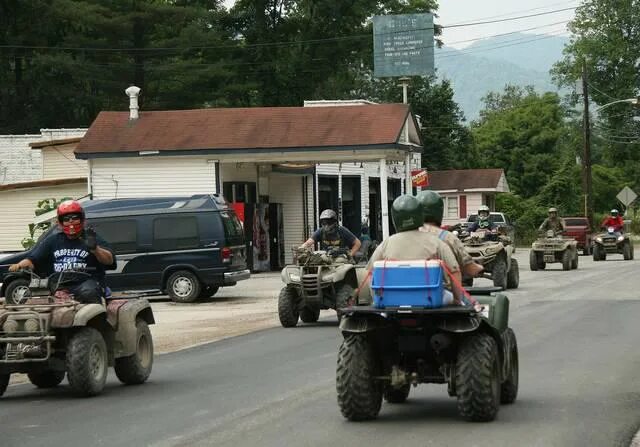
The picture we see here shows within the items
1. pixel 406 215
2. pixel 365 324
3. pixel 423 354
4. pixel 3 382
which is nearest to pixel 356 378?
pixel 365 324

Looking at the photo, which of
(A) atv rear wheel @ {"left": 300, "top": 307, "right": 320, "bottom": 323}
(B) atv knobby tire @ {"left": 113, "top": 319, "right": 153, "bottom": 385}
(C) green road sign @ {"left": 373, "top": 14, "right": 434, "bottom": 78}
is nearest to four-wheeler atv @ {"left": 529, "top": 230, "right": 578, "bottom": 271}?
(A) atv rear wheel @ {"left": 300, "top": 307, "right": 320, "bottom": 323}

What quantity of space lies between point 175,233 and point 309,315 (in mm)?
8231

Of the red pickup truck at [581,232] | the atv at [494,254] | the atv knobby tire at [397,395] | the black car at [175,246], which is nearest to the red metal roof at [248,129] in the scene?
the atv at [494,254]

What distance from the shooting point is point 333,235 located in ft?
68.4

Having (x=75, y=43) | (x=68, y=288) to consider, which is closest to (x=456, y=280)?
(x=68, y=288)

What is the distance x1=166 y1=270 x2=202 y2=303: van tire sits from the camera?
1150 inches

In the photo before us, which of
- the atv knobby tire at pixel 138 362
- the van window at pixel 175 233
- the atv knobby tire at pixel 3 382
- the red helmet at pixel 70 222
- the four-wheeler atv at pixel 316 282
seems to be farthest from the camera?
the van window at pixel 175 233

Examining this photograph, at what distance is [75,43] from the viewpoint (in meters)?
65.7

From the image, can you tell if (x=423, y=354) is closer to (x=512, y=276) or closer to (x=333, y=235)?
(x=333, y=235)

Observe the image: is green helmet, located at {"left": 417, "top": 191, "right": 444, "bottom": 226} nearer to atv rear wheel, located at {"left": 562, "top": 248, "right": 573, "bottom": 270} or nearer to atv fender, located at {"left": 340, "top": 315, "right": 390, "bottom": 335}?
atv fender, located at {"left": 340, "top": 315, "right": 390, "bottom": 335}

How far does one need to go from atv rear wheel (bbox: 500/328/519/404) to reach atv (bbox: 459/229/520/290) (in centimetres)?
1672

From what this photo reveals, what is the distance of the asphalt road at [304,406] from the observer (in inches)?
380

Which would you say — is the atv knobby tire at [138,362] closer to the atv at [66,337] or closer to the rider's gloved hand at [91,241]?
the atv at [66,337]

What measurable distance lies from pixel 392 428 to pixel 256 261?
33.7 metres
